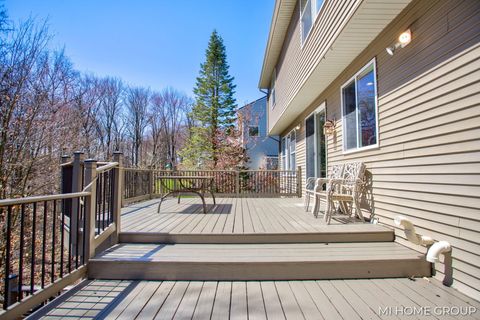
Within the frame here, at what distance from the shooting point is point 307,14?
5.46 meters

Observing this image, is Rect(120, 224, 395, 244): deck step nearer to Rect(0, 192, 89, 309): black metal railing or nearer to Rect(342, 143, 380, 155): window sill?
Rect(0, 192, 89, 309): black metal railing

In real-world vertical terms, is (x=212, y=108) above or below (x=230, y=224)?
above

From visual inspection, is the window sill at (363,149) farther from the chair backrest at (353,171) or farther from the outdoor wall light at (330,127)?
the outdoor wall light at (330,127)

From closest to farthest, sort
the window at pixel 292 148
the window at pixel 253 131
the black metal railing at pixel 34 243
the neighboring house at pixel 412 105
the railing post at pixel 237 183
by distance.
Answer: the black metal railing at pixel 34 243 → the neighboring house at pixel 412 105 → the railing post at pixel 237 183 → the window at pixel 292 148 → the window at pixel 253 131

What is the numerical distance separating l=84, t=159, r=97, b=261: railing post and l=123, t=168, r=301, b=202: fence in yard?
13.1ft

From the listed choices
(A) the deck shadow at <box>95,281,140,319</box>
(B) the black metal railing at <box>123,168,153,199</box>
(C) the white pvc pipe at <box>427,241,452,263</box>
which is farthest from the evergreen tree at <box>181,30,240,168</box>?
(C) the white pvc pipe at <box>427,241,452,263</box>

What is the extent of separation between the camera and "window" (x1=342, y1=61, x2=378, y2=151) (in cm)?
369

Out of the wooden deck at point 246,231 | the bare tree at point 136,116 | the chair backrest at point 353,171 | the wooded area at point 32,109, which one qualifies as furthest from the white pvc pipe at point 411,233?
the bare tree at point 136,116

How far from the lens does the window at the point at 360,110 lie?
145 inches

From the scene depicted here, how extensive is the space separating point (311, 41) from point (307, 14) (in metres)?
1.17

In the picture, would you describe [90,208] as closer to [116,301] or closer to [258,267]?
[116,301]

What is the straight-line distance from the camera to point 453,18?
88.5 inches

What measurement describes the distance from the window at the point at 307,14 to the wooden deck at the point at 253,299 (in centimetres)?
454

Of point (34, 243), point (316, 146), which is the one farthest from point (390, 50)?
point (34, 243)
